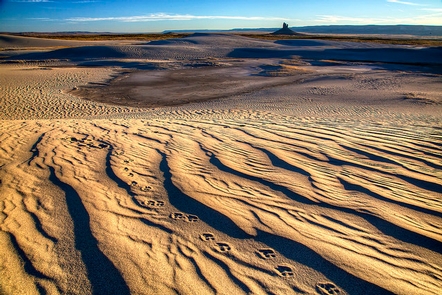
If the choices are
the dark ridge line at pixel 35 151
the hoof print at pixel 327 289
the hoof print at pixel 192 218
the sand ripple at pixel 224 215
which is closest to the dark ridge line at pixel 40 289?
the sand ripple at pixel 224 215

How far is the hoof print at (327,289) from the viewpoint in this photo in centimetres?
198

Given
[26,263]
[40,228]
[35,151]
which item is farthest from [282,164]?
[35,151]

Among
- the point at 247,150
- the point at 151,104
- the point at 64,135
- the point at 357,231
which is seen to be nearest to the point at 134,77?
the point at 151,104

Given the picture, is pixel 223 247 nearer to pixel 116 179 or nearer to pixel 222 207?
pixel 222 207

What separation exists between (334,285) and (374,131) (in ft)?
12.9

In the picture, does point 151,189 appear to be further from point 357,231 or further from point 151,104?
point 151,104

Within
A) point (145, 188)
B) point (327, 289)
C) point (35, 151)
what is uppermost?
point (35, 151)

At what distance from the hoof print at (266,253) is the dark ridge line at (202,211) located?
0.20 meters

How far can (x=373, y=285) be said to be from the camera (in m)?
2.02

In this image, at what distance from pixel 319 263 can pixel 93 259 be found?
1.52 metres

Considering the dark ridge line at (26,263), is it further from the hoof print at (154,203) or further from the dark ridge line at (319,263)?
the dark ridge line at (319,263)

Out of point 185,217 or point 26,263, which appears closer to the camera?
point 26,263

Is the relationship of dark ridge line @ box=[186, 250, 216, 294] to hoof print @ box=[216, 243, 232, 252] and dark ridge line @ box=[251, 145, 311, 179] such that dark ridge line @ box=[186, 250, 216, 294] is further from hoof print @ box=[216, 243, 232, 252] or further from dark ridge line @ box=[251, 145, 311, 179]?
dark ridge line @ box=[251, 145, 311, 179]

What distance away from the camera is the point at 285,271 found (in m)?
2.15
